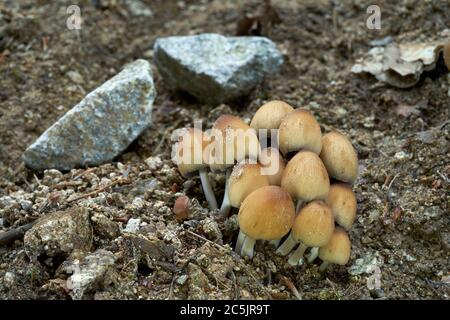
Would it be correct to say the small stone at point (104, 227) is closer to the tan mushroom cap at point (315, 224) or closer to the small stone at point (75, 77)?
the tan mushroom cap at point (315, 224)

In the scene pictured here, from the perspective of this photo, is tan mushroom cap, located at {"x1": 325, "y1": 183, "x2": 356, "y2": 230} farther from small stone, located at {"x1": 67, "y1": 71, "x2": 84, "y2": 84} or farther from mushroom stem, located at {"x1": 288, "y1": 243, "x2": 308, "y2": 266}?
small stone, located at {"x1": 67, "y1": 71, "x2": 84, "y2": 84}

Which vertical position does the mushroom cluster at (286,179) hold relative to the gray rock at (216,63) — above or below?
above

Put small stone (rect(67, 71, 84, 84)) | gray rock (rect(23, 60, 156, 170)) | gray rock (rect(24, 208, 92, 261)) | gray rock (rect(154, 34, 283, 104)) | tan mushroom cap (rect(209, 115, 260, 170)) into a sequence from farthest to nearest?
1. small stone (rect(67, 71, 84, 84))
2. gray rock (rect(154, 34, 283, 104))
3. gray rock (rect(23, 60, 156, 170))
4. tan mushroom cap (rect(209, 115, 260, 170))
5. gray rock (rect(24, 208, 92, 261))

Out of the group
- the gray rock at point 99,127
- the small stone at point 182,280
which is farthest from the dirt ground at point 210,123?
the gray rock at point 99,127

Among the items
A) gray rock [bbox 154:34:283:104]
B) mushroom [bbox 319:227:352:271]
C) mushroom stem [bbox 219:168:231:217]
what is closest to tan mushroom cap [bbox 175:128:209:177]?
mushroom stem [bbox 219:168:231:217]

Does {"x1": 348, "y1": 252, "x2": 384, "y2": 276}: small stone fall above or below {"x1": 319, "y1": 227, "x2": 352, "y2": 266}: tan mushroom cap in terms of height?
below
